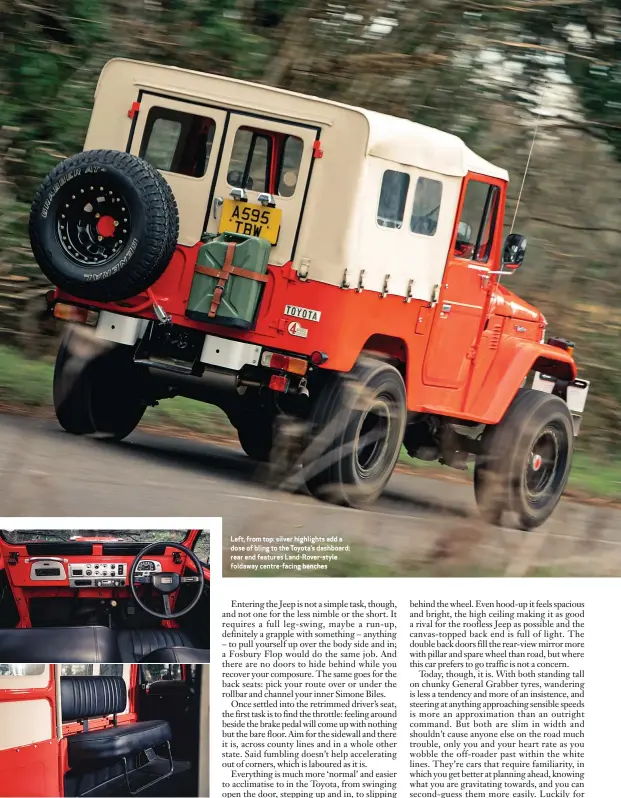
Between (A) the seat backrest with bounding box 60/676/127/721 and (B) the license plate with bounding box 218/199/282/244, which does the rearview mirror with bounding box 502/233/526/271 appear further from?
(A) the seat backrest with bounding box 60/676/127/721

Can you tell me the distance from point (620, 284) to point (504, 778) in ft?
19.2

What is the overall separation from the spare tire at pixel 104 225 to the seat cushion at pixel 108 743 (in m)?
2.10

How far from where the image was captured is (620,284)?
37.0ft

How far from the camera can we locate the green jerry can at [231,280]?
23.0ft

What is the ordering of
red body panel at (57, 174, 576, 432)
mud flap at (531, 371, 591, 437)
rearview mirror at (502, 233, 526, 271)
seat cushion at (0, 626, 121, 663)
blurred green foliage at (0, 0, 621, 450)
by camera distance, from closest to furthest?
1. seat cushion at (0, 626, 121, 663)
2. red body panel at (57, 174, 576, 432)
3. rearview mirror at (502, 233, 526, 271)
4. mud flap at (531, 371, 591, 437)
5. blurred green foliage at (0, 0, 621, 450)

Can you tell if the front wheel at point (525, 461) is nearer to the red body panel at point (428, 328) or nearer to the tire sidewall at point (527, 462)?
the tire sidewall at point (527, 462)

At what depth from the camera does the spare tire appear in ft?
22.4

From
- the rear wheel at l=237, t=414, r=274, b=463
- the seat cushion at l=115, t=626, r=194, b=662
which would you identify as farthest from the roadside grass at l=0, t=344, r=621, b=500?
the seat cushion at l=115, t=626, r=194, b=662

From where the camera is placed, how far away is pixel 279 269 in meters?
7.09

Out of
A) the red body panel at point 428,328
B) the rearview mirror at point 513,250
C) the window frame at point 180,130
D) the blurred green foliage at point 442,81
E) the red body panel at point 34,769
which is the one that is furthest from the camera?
the blurred green foliage at point 442,81

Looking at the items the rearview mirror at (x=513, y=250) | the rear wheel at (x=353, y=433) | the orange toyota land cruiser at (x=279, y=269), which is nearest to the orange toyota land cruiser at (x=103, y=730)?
the rear wheel at (x=353, y=433)

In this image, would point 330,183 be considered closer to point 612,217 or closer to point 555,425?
point 555,425

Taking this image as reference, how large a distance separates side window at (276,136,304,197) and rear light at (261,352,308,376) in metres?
0.81

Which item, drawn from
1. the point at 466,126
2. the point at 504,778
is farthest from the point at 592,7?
the point at 504,778
